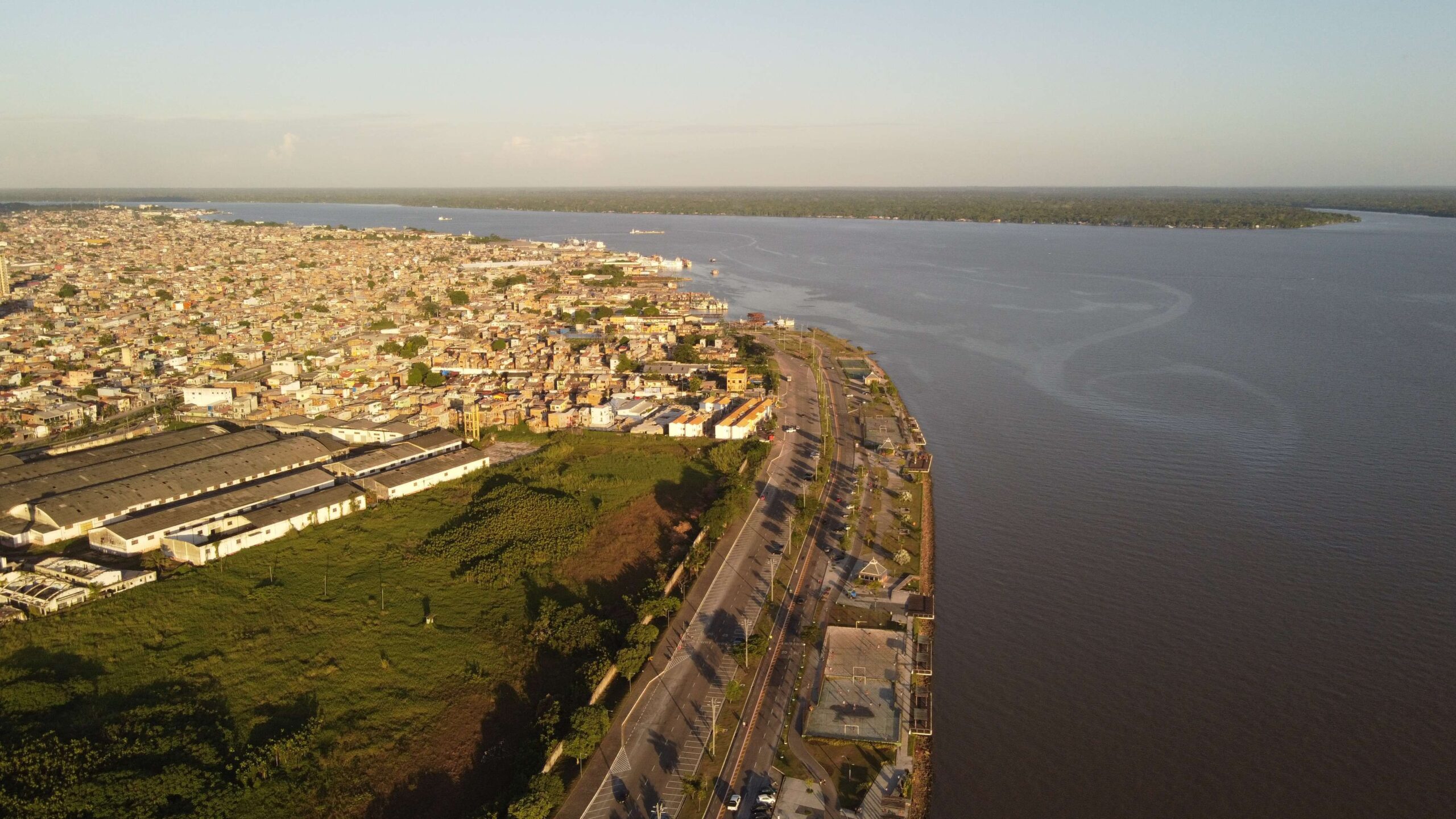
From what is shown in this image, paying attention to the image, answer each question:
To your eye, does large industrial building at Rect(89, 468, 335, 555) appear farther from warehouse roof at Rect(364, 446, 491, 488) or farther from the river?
the river

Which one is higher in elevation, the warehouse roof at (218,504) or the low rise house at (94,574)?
the warehouse roof at (218,504)

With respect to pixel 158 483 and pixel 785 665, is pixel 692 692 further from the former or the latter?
pixel 158 483

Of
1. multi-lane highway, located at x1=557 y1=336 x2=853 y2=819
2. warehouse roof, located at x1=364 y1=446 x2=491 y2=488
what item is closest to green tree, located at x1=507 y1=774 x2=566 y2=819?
multi-lane highway, located at x1=557 y1=336 x2=853 y2=819

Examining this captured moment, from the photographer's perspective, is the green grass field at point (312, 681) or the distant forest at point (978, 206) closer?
the green grass field at point (312, 681)

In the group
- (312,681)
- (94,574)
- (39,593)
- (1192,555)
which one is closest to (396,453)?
(94,574)

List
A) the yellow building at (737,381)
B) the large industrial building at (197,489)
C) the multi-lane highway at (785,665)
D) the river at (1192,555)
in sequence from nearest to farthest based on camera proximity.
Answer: the multi-lane highway at (785,665), the river at (1192,555), the large industrial building at (197,489), the yellow building at (737,381)

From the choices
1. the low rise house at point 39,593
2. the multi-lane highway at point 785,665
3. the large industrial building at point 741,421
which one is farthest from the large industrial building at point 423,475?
the multi-lane highway at point 785,665

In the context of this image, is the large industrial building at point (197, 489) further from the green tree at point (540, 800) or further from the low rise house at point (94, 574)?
the green tree at point (540, 800)
